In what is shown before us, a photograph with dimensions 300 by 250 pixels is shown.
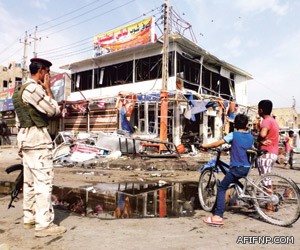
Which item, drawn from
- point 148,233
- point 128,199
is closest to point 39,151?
point 148,233

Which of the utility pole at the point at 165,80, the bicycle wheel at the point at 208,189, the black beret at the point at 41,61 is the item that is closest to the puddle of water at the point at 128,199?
the bicycle wheel at the point at 208,189

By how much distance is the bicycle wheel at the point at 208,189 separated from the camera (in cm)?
480

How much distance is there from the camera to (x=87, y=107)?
19.6m

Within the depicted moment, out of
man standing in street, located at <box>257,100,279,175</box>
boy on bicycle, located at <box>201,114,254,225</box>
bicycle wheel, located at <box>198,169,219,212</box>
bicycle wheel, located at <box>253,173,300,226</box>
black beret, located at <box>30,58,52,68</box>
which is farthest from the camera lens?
bicycle wheel, located at <box>198,169,219,212</box>

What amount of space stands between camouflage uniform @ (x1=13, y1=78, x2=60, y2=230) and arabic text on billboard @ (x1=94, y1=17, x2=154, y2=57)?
1383cm

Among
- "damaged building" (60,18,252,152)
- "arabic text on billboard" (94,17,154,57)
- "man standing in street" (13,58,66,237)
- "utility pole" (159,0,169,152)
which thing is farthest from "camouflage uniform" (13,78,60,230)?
"arabic text on billboard" (94,17,154,57)

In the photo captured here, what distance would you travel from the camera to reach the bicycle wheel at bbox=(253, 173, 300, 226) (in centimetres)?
387

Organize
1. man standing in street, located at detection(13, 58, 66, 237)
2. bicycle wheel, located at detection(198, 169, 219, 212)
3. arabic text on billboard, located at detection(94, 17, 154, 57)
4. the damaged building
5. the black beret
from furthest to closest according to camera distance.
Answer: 1. arabic text on billboard, located at detection(94, 17, 154, 57)
2. the damaged building
3. bicycle wheel, located at detection(198, 169, 219, 212)
4. the black beret
5. man standing in street, located at detection(13, 58, 66, 237)

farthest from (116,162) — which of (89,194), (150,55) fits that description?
(150,55)

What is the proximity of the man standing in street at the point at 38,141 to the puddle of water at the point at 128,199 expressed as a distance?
114 centimetres

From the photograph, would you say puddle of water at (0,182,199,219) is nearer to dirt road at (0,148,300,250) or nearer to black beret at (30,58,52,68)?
dirt road at (0,148,300,250)

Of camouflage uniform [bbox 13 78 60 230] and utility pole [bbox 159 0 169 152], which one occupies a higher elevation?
utility pole [bbox 159 0 169 152]

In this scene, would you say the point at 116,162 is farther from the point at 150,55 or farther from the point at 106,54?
the point at 106,54

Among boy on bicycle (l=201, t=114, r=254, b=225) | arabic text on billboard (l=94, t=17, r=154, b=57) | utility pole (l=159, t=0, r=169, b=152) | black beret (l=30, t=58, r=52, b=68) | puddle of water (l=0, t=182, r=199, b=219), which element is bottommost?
puddle of water (l=0, t=182, r=199, b=219)
